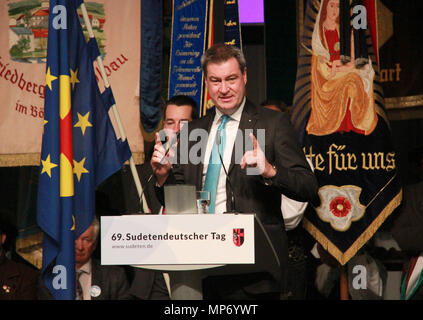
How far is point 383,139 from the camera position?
13.9ft

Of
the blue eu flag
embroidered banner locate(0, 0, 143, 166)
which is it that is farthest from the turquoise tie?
embroidered banner locate(0, 0, 143, 166)

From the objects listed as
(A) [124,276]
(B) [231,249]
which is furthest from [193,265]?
(A) [124,276]

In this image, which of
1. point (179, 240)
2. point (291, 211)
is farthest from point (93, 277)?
point (179, 240)

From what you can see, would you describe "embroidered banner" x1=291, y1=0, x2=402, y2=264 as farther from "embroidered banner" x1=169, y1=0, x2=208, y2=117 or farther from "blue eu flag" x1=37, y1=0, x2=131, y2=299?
"blue eu flag" x1=37, y1=0, x2=131, y2=299

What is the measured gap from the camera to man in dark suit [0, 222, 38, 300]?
4293mm

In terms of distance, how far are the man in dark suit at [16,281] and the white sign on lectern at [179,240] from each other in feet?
7.17

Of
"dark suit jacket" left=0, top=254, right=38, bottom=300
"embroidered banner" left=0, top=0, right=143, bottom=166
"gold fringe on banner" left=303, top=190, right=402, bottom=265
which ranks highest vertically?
"embroidered banner" left=0, top=0, right=143, bottom=166

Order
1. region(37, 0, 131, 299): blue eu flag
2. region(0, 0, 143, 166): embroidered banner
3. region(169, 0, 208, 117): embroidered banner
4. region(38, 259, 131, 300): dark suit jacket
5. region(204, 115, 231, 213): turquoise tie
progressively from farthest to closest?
1. region(0, 0, 143, 166): embroidered banner
2. region(169, 0, 208, 117): embroidered banner
3. region(38, 259, 131, 300): dark suit jacket
4. region(37, 0, 131, 299): blue eu flag
5. region(204, 115, 231, 213): turquoise tie

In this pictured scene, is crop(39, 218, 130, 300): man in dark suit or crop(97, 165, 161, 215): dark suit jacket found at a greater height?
crop(97, 165, 161, 215): dark suit jacket

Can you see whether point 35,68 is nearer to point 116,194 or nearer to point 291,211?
point 116,194

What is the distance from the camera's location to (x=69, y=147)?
3.82 m

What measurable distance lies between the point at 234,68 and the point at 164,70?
232 cm

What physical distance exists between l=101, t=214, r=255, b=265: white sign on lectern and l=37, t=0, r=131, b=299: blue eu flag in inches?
59.8
